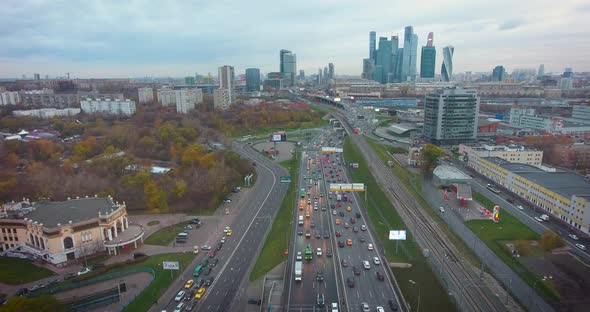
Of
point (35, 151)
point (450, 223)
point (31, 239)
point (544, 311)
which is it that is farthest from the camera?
point (35, 151)

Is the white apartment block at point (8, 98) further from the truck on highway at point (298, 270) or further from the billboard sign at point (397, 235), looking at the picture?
the billboard sign at point (397, 235)

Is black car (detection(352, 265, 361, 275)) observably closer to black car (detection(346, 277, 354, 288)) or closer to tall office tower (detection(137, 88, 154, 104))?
black car (detection(346, 277, 354, 288))

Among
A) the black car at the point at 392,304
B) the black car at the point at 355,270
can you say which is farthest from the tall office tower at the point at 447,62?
the black car at the point at 392,304

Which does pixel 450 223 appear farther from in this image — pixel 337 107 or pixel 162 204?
pixel 337 107

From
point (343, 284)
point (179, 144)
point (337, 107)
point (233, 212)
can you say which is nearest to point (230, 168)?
point (233, 212)

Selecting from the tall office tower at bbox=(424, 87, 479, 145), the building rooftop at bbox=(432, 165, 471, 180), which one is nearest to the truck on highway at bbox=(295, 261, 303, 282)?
the building rooftop at bbox=(432, 165, 471, 180)

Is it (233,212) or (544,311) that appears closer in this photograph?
(544,311)

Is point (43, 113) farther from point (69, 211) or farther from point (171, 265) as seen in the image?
point (171, 265)

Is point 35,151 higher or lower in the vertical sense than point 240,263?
higher
